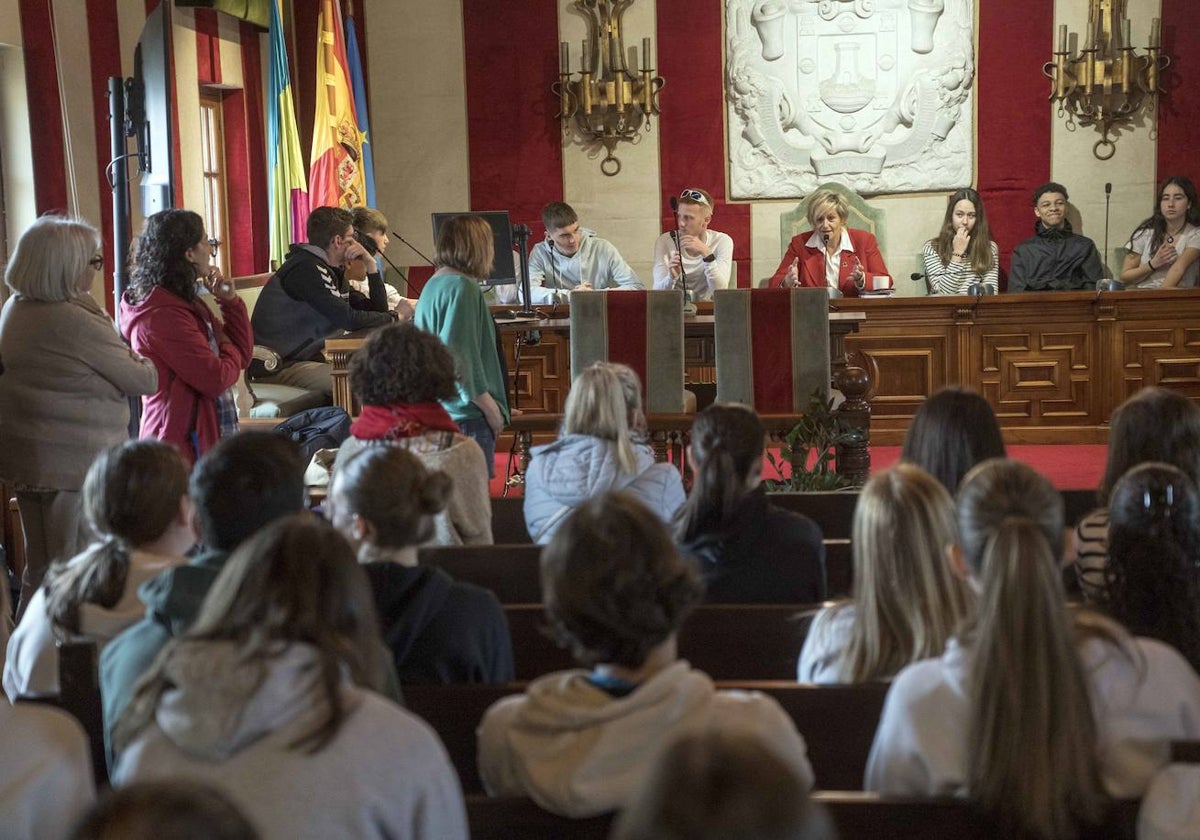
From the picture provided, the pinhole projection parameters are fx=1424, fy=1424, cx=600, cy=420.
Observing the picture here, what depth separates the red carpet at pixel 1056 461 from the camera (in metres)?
6.97

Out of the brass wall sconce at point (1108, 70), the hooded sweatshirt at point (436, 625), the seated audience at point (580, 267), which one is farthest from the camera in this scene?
the brass wall sconce at point (1108, 70)

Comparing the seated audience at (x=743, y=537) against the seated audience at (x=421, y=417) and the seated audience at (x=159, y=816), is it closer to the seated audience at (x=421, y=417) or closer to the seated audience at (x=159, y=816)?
the seated audience at (x=421, y=417)

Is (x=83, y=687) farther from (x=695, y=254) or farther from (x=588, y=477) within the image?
(x=695, y=254)

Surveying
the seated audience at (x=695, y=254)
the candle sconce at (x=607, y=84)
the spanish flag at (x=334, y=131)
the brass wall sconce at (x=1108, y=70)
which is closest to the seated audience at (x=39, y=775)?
the seated audience at (x=695, y=254)

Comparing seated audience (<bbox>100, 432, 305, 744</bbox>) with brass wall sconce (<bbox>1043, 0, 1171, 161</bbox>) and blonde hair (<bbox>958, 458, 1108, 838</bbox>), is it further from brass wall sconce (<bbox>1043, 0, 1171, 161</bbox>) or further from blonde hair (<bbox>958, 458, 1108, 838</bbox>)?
brass wall sconce (<bbox>1043, 0, 1171, 161</bbox>)

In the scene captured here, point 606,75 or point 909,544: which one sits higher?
point 606,75

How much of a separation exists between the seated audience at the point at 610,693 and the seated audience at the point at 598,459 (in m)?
1.85

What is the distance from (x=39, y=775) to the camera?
5.38ft

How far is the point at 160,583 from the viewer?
2.02m

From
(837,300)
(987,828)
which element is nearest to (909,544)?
(987,828)

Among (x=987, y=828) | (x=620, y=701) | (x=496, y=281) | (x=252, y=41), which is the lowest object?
(x=987, y=828)

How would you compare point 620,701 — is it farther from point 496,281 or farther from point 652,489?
point 496,281

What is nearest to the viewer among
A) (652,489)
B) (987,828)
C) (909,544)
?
(987,828)

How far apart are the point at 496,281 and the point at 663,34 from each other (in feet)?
11.8
